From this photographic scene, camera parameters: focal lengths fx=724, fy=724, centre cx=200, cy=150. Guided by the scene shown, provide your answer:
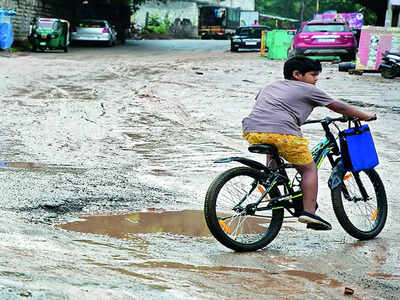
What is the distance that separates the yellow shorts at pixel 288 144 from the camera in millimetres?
5480

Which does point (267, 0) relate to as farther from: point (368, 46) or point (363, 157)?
point (363, 157)

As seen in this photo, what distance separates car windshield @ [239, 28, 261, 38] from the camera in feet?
123

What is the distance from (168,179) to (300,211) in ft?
8.90

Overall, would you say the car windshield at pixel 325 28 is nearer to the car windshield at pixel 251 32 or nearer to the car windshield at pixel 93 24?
the car windshield at pixel 251 32

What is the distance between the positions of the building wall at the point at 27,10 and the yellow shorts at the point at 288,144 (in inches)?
1201

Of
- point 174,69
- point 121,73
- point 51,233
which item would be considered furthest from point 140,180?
point 174,69

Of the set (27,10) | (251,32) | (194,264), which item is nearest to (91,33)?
(27,10)

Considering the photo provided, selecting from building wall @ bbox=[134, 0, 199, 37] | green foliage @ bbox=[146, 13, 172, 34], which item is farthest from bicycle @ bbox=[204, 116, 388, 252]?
building wall @ bbox=[134, 0, 199, 37]

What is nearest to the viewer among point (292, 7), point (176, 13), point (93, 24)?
point (93, 24)

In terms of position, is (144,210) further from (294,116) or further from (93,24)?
(93,24)

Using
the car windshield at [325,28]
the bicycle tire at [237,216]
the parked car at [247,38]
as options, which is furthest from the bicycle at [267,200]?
the parked car at [247,38]

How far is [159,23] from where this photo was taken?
7075 cm

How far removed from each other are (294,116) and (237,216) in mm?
878

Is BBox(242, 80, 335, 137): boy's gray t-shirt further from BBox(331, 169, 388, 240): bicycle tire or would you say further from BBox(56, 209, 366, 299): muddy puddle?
BBox(56, 209, 366, 299): muddy puddle
